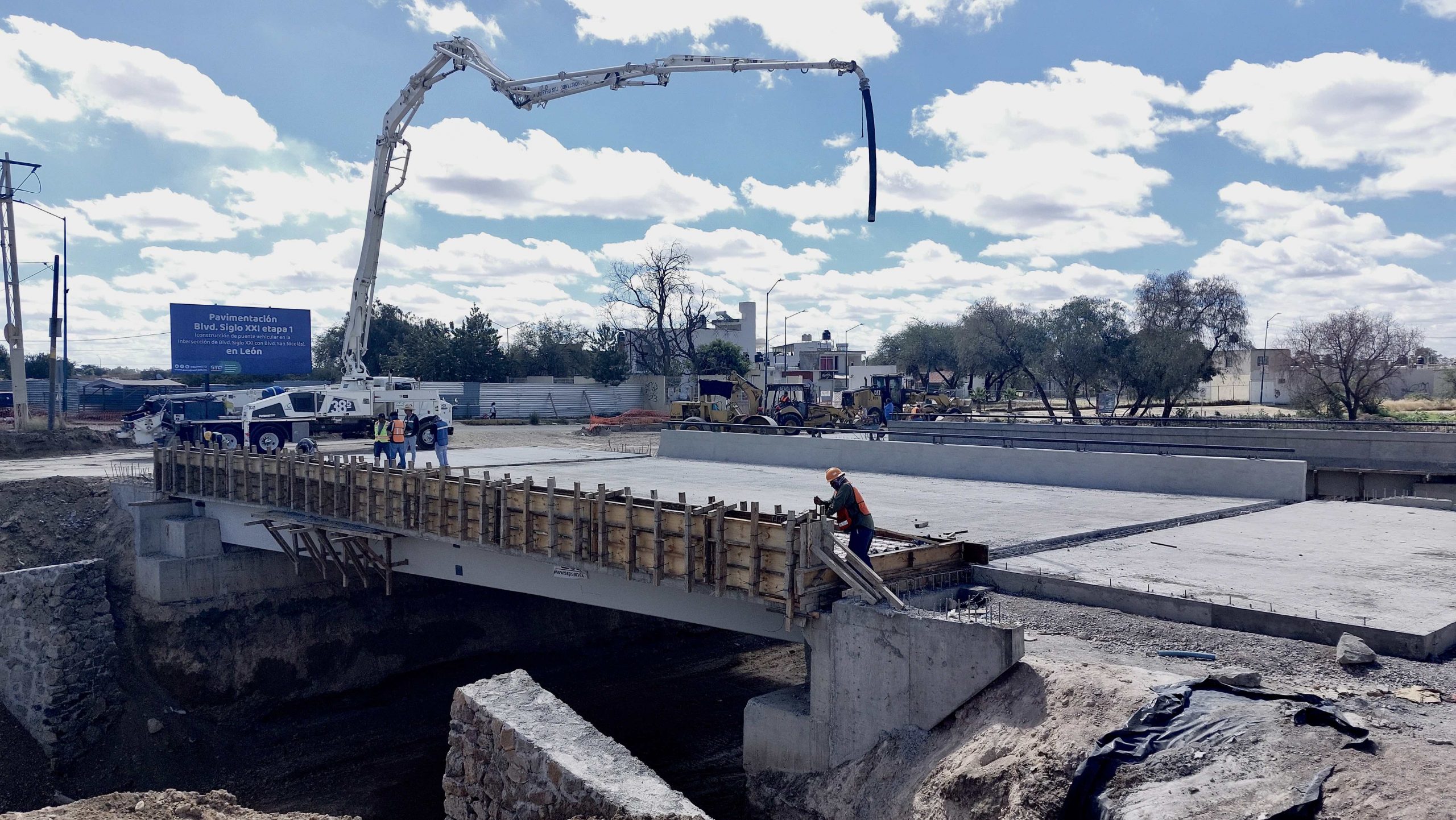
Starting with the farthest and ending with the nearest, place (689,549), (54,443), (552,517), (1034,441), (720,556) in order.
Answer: (54,443) → (1034,441) → (552,517) → (689,549) → (720,556)

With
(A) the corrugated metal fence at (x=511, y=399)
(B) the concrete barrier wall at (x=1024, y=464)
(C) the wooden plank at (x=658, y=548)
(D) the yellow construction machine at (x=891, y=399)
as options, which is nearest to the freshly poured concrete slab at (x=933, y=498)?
(B) the concrete barrier wall at (x=1024, y=464)

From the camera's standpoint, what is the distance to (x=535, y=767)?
8.56 metres

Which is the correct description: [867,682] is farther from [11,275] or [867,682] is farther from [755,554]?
[11,275]

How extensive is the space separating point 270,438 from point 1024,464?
2244 cm

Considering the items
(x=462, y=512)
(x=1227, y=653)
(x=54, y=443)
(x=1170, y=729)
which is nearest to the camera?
(x=1170, y=729)

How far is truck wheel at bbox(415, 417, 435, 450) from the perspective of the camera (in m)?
29.5

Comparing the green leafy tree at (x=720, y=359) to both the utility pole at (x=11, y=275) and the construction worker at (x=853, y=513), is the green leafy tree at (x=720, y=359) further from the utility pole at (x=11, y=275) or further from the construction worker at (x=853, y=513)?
the construction worker at (x=853, y=513)

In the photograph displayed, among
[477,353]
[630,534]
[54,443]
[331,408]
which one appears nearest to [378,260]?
[331,408]

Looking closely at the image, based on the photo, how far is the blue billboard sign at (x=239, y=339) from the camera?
43531mm

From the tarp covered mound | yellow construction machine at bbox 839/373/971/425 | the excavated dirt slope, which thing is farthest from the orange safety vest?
the tarp covered mound

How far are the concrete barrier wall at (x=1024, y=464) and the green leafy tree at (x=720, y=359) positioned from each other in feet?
132

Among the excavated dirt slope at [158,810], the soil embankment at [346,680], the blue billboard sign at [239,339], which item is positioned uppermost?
the blue billboard sign at [239,339]

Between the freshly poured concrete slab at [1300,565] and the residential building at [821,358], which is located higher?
the residential building at [821,358]

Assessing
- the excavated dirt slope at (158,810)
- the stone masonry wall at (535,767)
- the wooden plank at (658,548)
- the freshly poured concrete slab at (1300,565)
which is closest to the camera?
the stone masonry wall at (535,767)
